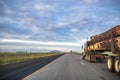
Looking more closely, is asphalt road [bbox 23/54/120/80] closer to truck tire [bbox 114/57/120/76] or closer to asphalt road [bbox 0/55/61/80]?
truck tire [bbox 114/57/120/76]

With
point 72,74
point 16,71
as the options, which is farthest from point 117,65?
point 16,71

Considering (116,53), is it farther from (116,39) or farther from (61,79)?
(61,79)

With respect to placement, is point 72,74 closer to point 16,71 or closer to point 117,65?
point 117,65

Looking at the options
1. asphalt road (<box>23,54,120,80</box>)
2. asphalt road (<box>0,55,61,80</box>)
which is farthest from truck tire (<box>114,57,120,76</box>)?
asphalt road (<box>0,55,61,80</box>)

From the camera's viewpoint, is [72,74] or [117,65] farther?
[117,65]

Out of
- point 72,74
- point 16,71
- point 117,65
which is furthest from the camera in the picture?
point 16,71

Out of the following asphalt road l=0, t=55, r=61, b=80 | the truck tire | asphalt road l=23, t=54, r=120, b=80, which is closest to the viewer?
asphalt road l=23, t=54, r=120, b=80

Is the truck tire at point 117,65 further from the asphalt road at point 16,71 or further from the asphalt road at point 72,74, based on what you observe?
the asphalt road at point 16,71

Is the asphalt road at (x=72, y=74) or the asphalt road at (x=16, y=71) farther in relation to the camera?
the asphalt road at (x=16, y=71)

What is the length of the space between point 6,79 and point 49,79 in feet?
8.75

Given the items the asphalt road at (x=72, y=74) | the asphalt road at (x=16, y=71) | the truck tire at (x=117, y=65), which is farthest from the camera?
the truck tire at (x=117, y=65)

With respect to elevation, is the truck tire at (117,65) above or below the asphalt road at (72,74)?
above

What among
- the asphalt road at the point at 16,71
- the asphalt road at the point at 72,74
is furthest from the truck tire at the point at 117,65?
the asphalt road at the point at 16,71

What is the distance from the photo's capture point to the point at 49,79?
13.9 meters
